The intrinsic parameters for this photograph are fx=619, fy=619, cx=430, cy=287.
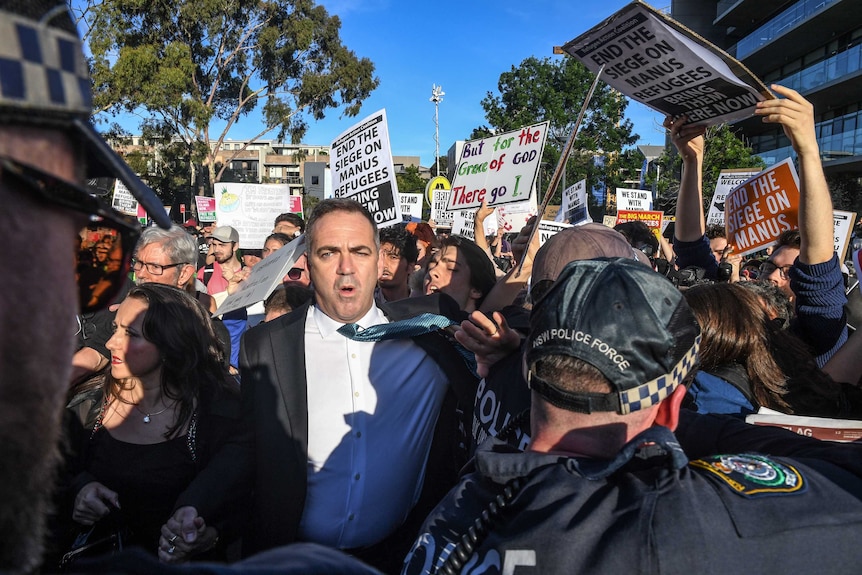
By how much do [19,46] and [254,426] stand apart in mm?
2243

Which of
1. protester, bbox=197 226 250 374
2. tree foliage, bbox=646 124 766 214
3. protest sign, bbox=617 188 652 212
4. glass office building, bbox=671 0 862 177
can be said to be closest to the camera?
protester, bbox=197 226 250 374

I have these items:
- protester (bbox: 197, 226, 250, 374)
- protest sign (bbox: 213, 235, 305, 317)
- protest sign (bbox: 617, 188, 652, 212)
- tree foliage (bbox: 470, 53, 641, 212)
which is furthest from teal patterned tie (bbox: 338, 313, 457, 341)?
tree foliage (bbox: 470, 53, 641, 212)

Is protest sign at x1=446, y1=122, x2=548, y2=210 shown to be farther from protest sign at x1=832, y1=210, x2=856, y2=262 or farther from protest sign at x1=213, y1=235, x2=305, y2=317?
protest sign at x1=213, y1=235, x2=305, y2=317

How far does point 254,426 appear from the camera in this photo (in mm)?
2541

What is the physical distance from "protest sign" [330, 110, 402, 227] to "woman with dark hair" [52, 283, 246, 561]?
8.29 ft

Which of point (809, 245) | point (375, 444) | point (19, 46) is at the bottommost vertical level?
point (375, 444)

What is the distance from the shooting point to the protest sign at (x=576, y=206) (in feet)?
29.8

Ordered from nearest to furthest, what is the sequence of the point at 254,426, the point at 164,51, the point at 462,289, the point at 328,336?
the point at 254,426 → the point at 328,336 → the point at 462,289 → the point at 164,51

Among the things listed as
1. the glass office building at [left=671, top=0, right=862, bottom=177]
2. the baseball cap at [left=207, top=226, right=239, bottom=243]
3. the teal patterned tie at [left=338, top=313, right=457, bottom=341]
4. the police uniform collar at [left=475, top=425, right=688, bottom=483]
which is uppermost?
the glass office building at [left=671, top=0, right=862, bottom=177]

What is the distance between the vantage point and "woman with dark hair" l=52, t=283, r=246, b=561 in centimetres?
246

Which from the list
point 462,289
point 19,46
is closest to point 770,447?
point 19,46

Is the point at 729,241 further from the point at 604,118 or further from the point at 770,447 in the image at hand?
the point at 604,118

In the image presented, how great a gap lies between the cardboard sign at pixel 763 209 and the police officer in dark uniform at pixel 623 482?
13.0 ft

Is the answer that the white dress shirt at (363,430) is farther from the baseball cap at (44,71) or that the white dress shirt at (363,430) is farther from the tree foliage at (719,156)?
the tree foliage at (719,156)
